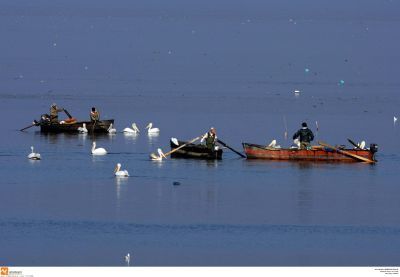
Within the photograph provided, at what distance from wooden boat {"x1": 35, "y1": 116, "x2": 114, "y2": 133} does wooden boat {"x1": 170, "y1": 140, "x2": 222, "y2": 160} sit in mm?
7953

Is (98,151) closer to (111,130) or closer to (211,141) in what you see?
(211,141)

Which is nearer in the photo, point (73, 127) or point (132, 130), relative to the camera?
point (73, 127)

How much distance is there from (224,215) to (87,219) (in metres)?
3.63

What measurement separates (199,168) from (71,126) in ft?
34.3

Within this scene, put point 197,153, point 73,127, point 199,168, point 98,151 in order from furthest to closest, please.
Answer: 1. point 73,127
2. point 98,151
3. point 197,153
4. point 199,168

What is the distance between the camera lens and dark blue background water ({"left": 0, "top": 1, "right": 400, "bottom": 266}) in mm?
32250

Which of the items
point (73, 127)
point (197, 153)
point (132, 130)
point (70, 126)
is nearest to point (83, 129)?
point (73, 127)

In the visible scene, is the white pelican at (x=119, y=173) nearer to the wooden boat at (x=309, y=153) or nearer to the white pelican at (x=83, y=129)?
the wooden boat at (x=309, y=153)

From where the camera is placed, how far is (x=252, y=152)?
46781mm

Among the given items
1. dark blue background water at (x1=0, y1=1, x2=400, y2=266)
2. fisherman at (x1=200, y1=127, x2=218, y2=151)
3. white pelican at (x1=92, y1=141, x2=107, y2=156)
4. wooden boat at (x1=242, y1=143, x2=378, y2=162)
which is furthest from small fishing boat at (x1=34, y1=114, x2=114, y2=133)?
wooden boat at (x1=242, y1=143, x2=378, y2=162)

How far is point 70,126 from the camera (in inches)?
2146

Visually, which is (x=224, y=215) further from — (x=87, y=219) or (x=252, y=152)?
(x=252, y=152)

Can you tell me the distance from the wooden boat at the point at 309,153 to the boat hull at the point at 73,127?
9.52m

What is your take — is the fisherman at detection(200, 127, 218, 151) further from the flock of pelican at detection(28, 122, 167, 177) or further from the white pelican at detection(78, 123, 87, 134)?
the white pelican at detection(78, 123, 87, 134)
